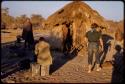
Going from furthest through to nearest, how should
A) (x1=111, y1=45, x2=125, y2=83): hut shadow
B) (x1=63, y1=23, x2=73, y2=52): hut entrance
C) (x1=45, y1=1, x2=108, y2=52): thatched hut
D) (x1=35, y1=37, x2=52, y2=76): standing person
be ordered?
(x1=63, y1=23, x2=73, y2=52): hut entrance, (x1=45, y1=1, x2=108, y2=52): thatched hut, (x1=35, y1=37, x2=52, y2=76): standing person, (x1=111, y1=45, x2=125, y2=83): hut shadow

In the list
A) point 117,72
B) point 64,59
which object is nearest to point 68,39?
point 64,59

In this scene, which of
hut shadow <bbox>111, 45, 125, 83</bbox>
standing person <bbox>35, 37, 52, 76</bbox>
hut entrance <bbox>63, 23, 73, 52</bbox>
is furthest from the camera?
hut entrance <bbox>63, 23, 73, 52</bbox>

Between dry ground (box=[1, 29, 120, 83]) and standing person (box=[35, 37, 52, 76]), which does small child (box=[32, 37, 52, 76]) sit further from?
dry ground (box=[1, 29, 120, 83])

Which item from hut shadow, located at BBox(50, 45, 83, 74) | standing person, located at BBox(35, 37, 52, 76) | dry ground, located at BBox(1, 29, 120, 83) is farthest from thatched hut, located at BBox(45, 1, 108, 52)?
standing person, located at BBox(35, 37, 52, 76)

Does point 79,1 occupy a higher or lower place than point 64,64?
higher

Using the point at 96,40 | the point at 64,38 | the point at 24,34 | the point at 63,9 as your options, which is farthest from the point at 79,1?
the point at 96,40

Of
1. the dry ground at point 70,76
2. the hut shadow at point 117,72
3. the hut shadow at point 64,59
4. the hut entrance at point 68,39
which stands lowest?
the hut shadow at point 64,59

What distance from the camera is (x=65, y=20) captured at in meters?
17.9

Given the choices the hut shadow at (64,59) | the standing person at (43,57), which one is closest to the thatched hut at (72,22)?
the hut shadow at (64,59)

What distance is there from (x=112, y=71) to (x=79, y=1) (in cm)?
695

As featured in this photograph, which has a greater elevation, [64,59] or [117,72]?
[117,72]

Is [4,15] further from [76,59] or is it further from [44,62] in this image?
[44,62]

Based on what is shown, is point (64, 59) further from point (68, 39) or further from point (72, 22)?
point (72, 22)

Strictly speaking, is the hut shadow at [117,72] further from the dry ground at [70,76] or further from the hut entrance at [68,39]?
the hut entrance at [68,39]
